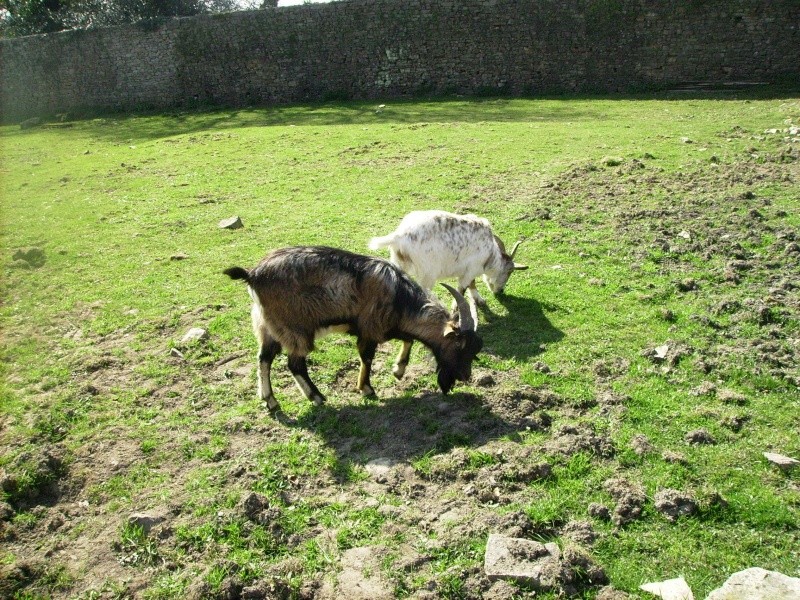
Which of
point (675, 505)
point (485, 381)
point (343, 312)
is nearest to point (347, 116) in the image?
point (343, 312)

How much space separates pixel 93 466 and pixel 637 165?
10.2 meters

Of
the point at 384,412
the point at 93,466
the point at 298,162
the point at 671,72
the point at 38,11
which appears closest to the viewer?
the point at 93,466

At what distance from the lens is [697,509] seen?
153 inches

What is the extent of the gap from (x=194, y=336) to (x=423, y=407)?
2877 millimetres

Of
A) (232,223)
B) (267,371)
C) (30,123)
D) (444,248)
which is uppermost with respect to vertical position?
(30,123)

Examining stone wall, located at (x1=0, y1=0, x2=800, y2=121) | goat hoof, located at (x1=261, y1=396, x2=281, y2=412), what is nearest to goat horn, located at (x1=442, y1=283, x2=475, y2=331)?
goat hoof, located at (x1=261, y1=396, x2=281, y2=412)

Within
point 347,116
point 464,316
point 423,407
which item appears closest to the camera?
point 423,407

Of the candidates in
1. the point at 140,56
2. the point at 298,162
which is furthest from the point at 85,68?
the point at 298,162

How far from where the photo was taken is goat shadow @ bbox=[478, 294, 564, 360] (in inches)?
245

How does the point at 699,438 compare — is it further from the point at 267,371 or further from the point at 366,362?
the point at 267,371

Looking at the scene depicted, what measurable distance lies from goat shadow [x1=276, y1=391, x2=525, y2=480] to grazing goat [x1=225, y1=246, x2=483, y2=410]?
21 centimetres

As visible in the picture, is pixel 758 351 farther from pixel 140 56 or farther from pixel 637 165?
pixel 140 56

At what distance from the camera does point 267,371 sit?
5520 mm

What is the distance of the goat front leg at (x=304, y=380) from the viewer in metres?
5.45
